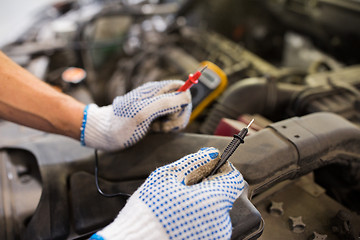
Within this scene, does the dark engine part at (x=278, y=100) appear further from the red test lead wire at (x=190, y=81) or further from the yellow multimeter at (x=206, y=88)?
the red test lead wire at (x=190, y=81)

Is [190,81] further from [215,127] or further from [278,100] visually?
[278,100]

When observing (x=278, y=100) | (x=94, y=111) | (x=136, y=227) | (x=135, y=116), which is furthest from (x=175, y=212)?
(x=278, y=100)

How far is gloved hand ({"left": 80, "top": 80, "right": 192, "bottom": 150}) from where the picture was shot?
70 cm

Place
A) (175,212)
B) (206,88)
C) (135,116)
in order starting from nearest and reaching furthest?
(175,212), (135,116), (206,88)

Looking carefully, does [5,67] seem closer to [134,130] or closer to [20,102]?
[20,102]

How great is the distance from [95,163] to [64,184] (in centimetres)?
9

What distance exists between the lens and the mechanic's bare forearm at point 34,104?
2.35ft

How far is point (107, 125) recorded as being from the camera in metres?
0.73

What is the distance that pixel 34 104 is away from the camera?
2.42 ft

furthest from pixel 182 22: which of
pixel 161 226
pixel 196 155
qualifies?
pixel 161 226

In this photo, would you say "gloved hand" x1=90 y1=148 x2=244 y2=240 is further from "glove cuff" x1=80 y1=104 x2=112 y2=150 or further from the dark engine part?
the dark engine part

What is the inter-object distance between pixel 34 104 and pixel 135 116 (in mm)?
273

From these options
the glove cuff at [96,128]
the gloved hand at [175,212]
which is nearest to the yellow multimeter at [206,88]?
the glove cuff at [96,128]

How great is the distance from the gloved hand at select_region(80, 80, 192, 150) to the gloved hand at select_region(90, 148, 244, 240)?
23cm
